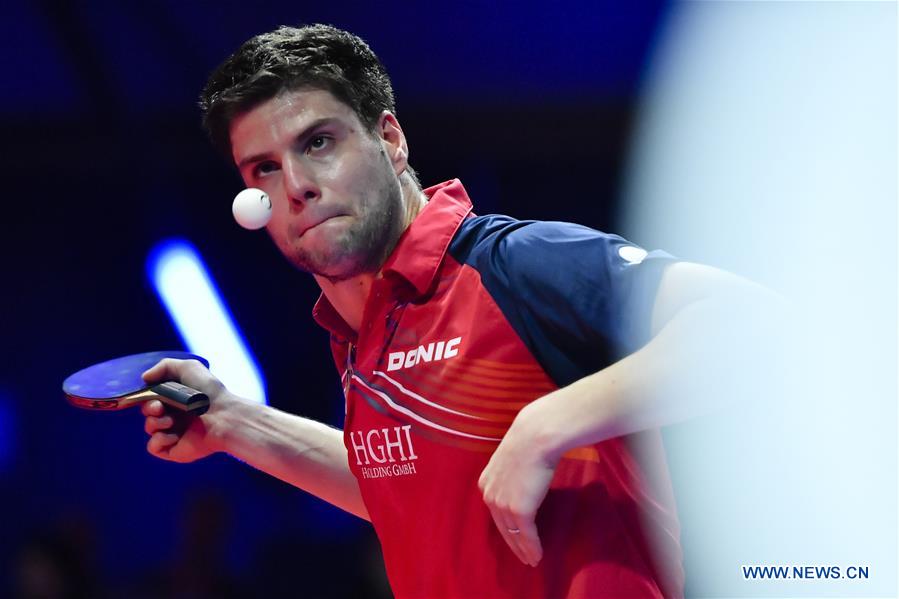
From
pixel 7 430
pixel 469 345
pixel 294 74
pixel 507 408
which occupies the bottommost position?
pixel 7 430

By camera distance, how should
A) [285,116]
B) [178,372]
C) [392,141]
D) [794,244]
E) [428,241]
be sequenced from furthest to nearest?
[794,244] → [178,372] → [392,141] → [285,116] → [428,241]

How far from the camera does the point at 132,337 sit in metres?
6.70

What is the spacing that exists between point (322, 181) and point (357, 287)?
283mm

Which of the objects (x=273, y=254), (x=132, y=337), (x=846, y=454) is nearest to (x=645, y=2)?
(x=846, y=454)

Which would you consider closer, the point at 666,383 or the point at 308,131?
the point at 666,383

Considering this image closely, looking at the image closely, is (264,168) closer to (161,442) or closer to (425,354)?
(425,354)

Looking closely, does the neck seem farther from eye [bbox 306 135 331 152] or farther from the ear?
eye [bbox 306 135 331 152]

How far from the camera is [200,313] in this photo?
6023mm

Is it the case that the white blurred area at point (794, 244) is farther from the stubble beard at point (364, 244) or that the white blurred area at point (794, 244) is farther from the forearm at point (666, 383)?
the stubble beard at point (364, 244)

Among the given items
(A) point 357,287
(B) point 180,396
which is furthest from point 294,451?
(A) point 357,287

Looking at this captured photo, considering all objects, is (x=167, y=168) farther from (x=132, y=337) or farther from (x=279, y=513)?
(x=279, y=513)

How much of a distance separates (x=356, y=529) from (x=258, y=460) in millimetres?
3766

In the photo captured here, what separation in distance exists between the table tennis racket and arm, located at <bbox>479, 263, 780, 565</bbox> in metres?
1.15

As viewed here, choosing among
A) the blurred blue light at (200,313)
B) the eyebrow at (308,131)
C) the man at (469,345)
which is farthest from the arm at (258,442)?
the blurred blue light at (200,313)
